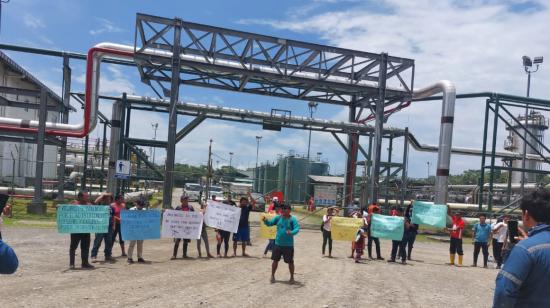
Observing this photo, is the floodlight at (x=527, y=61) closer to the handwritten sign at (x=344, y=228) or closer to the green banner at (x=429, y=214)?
the green banner at (x=429, y=214)

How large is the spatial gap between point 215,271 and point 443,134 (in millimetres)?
16316

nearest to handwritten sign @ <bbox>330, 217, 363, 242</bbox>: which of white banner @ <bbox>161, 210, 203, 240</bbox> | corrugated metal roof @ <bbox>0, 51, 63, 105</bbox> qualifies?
white banner @ <bbox>161, 210, 203, 240</bbox>

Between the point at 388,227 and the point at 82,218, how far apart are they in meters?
9.38

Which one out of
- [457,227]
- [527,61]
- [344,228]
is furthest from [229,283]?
[527,61]

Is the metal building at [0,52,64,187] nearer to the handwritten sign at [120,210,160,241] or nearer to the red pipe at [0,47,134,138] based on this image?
the red pipe at [0,47,134,138]

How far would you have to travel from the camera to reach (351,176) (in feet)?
99.7

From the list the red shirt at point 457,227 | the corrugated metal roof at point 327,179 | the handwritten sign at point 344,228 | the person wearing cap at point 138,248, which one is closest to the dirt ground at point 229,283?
the person wearing cap at point 138,248

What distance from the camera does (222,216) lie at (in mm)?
14500

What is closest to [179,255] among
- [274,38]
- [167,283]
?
[167,283]

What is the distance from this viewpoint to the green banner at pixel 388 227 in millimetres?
15695

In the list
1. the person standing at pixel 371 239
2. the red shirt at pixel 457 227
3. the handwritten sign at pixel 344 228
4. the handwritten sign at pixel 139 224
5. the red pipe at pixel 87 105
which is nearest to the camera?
the handwritten sign at pixel 139 224

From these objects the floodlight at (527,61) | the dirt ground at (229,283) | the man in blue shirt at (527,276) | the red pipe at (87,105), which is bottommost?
the dirt ground at (229,283)

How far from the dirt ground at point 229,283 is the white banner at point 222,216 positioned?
3.77 ft

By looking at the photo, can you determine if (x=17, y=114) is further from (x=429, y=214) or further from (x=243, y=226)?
(x=429, y=214)
